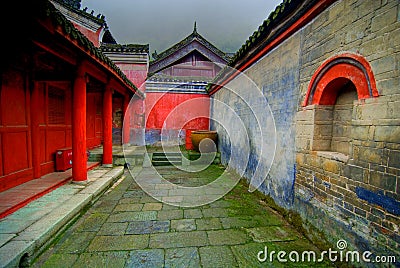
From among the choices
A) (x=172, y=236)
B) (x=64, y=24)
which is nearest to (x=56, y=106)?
(x=64, y=24)

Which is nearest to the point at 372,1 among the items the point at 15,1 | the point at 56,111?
the point at 15,1

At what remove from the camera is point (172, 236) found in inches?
109

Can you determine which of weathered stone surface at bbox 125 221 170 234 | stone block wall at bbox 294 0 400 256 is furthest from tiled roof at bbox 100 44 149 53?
weathered stone surface at bbox 125 221 170 234

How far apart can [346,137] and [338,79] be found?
69 cm

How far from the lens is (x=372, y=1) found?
6.28 feet

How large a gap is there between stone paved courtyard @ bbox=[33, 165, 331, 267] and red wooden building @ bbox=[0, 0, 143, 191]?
1.53 meters

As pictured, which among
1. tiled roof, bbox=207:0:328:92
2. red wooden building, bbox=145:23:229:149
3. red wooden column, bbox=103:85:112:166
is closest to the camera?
tiled roof, bbox=207:0:328:92

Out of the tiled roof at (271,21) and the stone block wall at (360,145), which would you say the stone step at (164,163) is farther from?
the stone block wall at (360,145)

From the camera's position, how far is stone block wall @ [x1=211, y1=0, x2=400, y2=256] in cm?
175

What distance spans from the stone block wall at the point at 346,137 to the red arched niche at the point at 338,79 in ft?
0.20

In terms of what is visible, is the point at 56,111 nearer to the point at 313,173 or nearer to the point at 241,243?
the point at 241,243

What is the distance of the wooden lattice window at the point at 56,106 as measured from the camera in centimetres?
479

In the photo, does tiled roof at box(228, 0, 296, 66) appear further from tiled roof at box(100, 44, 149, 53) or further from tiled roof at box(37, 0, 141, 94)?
tiled roof at box(100, 44, 149, 53)

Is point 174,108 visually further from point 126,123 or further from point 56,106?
point 56,106
